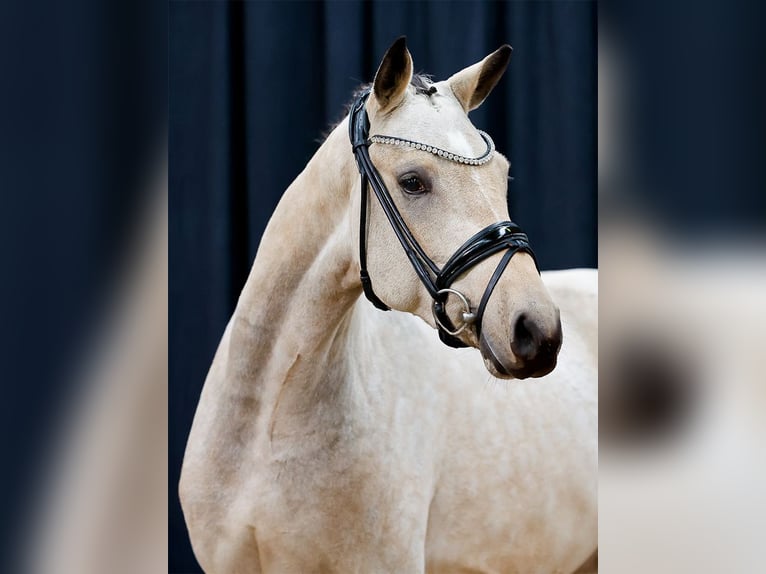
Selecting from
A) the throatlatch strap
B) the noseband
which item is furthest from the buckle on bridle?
the throatlatch strap

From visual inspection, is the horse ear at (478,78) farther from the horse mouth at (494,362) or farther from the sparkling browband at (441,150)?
the horse mouth at (494,362)

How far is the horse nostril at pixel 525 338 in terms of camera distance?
774 millimetres

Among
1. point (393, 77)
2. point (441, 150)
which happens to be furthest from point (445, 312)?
point (393, 77)

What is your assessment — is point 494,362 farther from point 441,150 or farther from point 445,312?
point 441,150

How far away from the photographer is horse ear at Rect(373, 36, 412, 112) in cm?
91

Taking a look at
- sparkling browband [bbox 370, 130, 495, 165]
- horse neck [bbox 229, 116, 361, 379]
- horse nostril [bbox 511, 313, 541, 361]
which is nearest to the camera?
horse nostril [bbox 511, 313, 541, 361]

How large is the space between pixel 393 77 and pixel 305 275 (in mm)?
287

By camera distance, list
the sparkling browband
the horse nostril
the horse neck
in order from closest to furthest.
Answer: the horse nostril → the sparkling browband → the horse neck

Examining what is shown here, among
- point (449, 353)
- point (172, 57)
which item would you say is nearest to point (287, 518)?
point (449, 353)

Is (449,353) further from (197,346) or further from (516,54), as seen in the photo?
(516,54)

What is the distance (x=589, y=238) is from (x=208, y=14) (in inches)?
45.3

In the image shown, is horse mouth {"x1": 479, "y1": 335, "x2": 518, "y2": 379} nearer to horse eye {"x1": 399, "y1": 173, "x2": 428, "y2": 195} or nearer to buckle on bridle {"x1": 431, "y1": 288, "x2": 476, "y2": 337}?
buckle on bridle {"x1": 431, "y1": 288, "x2": 476, "y2": 337}

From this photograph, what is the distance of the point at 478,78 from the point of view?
1043mm

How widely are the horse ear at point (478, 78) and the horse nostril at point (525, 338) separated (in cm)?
37
